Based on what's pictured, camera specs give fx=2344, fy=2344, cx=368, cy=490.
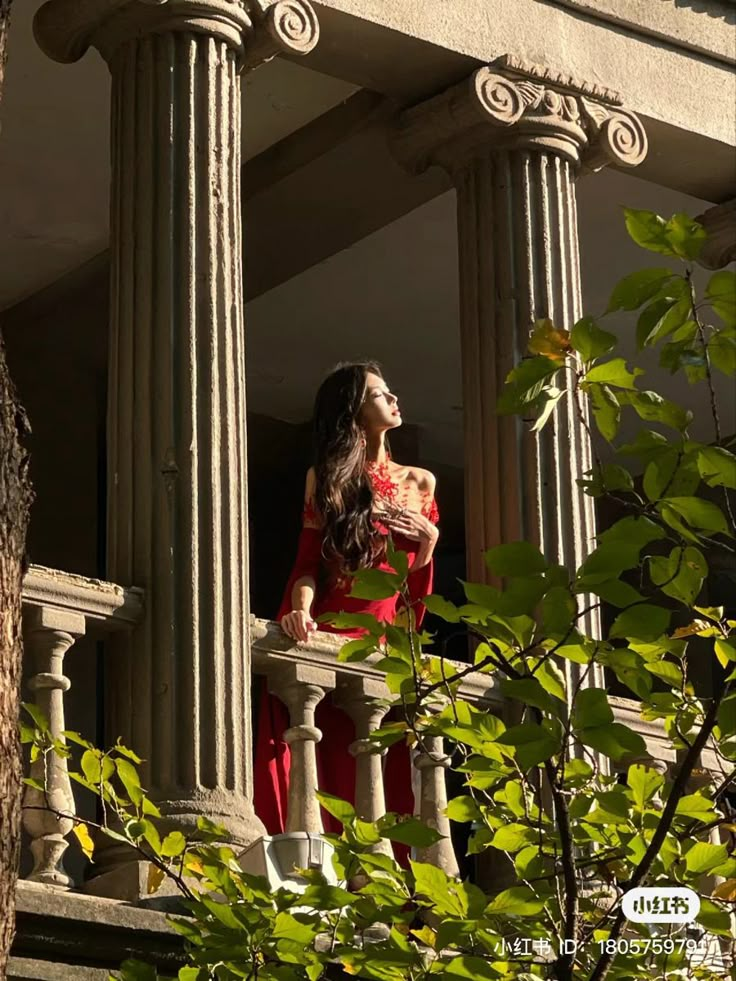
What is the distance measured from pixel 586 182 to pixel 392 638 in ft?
25.7

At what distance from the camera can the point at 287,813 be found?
10.1 m

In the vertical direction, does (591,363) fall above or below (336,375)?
below

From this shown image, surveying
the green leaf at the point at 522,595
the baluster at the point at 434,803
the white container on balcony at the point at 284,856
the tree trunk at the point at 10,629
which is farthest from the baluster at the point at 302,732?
the tree trunk at the point at 10,629

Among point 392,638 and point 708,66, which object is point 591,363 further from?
point 708,66

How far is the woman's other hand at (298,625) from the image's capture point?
1002cm

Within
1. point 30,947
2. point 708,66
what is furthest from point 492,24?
point 30,947

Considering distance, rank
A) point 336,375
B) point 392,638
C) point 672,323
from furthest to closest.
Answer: point 336,375 → point 392,638 → point 672,323

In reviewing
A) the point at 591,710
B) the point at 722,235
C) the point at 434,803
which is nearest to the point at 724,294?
the point at 591,710

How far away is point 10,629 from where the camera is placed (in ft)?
16.1

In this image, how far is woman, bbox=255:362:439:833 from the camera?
1045 cm

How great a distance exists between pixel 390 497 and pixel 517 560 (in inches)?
206

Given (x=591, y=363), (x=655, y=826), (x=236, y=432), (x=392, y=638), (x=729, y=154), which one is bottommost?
(x=655, y=826)

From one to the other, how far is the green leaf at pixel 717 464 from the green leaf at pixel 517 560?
45 cm

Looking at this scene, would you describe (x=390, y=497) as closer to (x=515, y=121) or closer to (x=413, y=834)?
(x=515, y=121)
